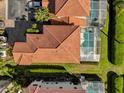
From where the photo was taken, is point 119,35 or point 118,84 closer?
point 119,35

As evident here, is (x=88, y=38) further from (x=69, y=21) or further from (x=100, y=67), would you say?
(x=100, y=67)

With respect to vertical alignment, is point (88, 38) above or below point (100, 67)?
above

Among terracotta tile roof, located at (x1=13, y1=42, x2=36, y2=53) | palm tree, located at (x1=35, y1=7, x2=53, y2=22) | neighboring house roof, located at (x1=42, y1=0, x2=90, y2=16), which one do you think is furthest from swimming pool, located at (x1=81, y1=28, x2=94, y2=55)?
terracotta tile roof, located at (x1=13, y1=42, x2=36, y2=53)

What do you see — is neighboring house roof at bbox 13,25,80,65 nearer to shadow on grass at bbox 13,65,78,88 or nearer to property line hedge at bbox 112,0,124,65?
shadow on grass at bbox 13,65,78,88

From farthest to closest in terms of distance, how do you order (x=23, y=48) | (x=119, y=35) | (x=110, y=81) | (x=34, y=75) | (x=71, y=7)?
1. (x=110, y=81)
2. (x=34, y=75)
3. (x=119, y=35)
4. (x=23, y=48)
5. (x=71, y=7)

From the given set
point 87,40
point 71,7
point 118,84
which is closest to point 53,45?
point 87,40

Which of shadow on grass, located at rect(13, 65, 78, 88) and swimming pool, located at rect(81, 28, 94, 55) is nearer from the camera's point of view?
swimming pool, located at rect(81, 28, 94, 55)

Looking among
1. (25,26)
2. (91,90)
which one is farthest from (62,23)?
(91,90)

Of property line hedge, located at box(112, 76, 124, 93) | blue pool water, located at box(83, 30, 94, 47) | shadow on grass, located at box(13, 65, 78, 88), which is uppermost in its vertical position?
blue pool water, located at box(83, 30, 94, 47)
